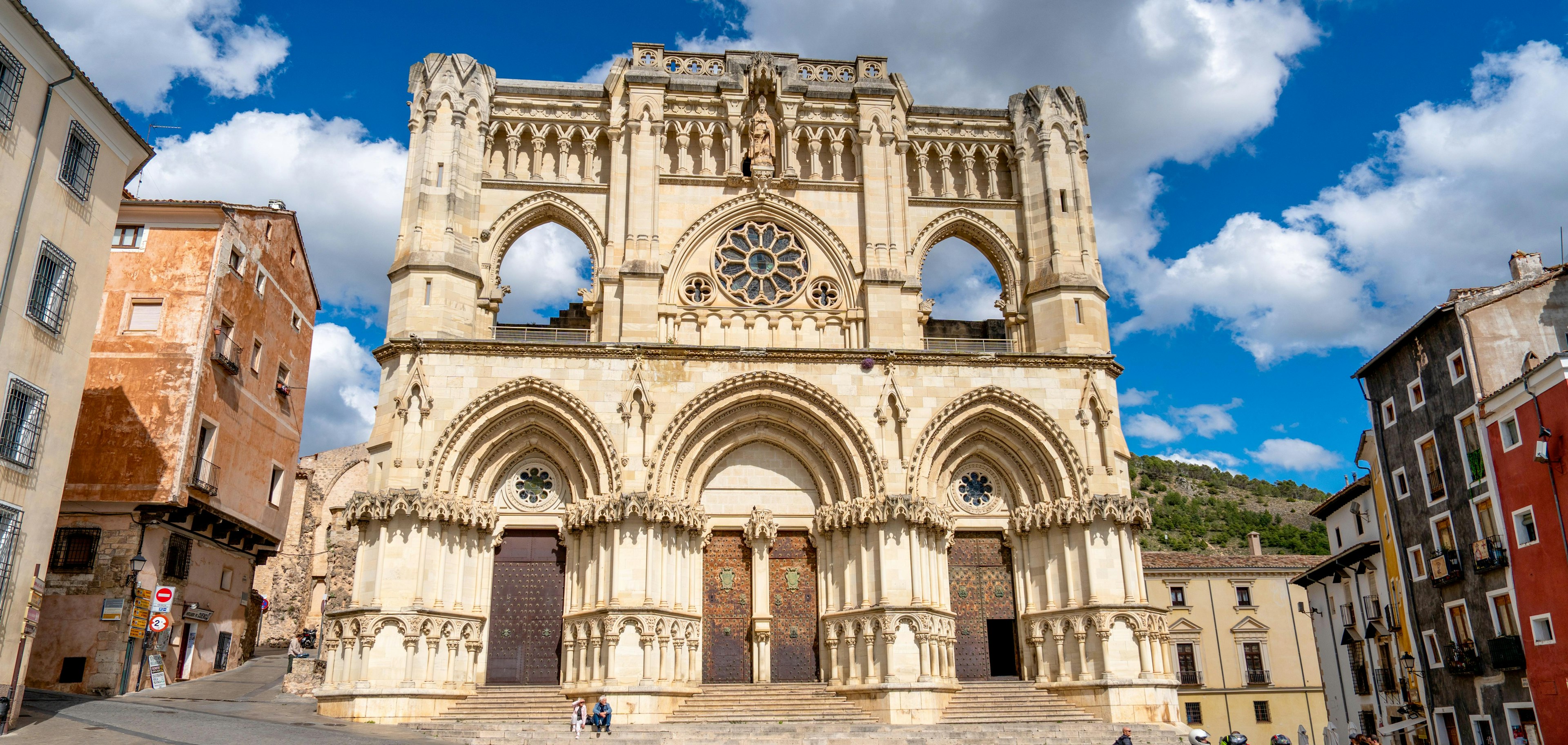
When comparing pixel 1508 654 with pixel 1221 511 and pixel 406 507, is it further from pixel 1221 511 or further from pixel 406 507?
pixel 1221 511

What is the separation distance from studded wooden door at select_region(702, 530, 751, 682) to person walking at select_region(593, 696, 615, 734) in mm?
3602

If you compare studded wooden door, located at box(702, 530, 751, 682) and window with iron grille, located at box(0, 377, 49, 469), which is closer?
window with iron grille, located at box(0, 377, 49, 469)

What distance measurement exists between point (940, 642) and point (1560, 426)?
12720 millimetres

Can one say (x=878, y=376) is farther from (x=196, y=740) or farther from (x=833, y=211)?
(x=196, y=740)

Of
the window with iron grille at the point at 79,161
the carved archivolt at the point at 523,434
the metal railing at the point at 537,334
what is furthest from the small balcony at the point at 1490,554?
the window with iron grille at the point at 79,161

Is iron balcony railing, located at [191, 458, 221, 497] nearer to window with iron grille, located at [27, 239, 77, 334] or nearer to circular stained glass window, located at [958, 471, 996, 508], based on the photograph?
window with iron grille, located at [27, 239, 77, 334]

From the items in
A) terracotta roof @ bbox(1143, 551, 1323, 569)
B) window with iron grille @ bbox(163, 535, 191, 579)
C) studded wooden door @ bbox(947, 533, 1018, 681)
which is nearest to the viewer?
studded wooden door @ bbox(947, 533, 1018, 681)

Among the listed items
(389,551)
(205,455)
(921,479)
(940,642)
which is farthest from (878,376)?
(205,455)

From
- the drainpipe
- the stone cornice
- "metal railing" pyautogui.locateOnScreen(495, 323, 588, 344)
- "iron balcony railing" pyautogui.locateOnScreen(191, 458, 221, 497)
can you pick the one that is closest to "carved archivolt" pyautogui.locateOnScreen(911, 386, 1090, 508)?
the stone cornice

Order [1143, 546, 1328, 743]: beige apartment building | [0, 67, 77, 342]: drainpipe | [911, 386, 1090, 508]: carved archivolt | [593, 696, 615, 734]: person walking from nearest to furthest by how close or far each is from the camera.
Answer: [0, 67, 77, 342]: drainpipe → [593, 696, 615, 734]: person walking → [911, 386, 1090, 508]: carved archivolt → [1143, 546, 1328, 743]: beige apartment building

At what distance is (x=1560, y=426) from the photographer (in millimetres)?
20281

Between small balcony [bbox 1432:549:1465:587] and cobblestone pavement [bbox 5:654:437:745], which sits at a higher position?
small balcony [bbox 1432:549:1465:587]

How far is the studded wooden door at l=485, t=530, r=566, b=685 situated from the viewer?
2217cm

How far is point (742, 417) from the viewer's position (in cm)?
2381
